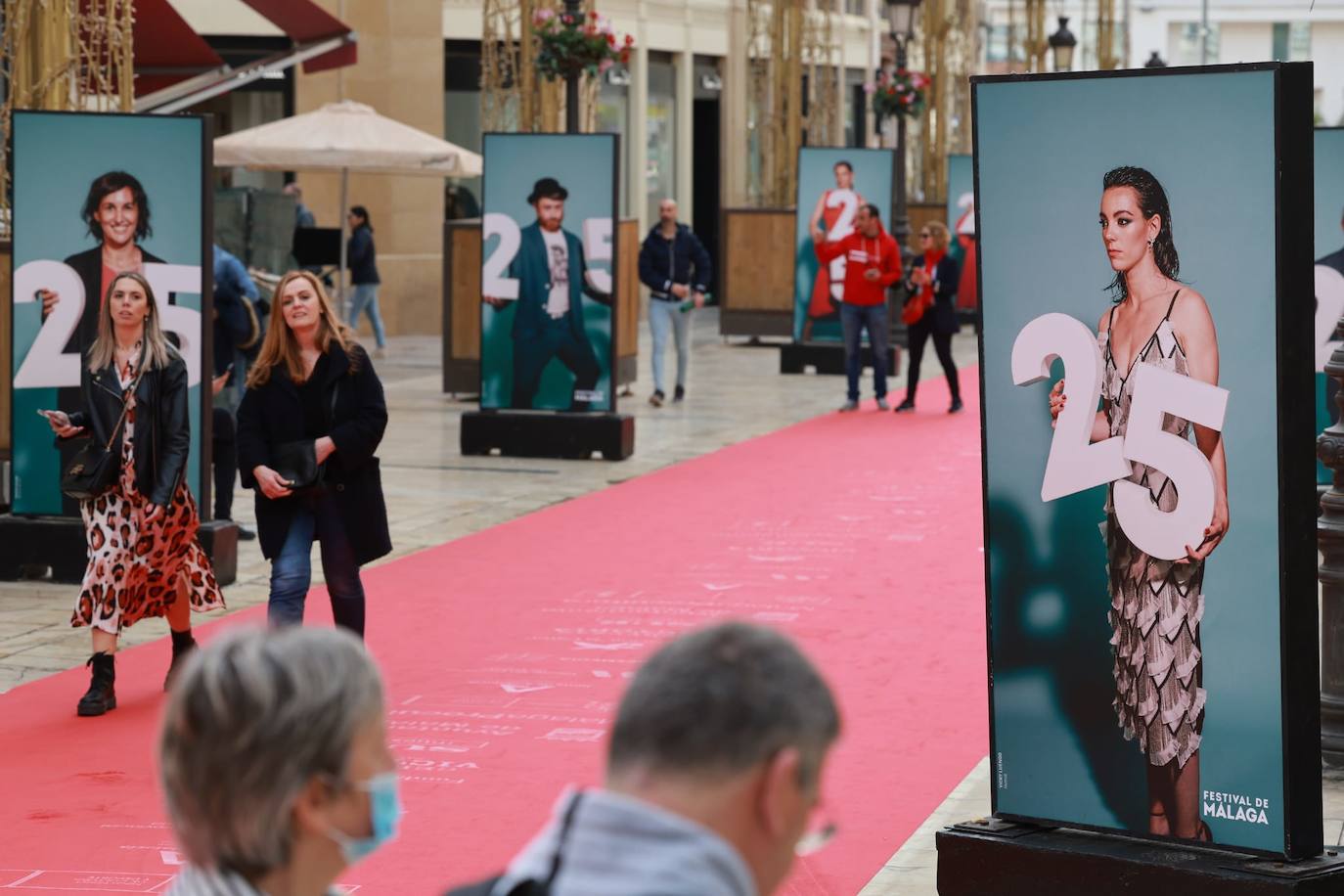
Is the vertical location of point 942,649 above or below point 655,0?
below

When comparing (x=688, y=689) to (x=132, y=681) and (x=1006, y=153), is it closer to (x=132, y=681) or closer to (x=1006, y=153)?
(x=1006, y=153)

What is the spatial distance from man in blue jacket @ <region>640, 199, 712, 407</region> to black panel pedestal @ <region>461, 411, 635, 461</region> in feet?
10.2

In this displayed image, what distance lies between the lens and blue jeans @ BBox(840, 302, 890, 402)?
20.0m

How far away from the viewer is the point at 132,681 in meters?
9.09

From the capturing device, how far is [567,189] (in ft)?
54.5

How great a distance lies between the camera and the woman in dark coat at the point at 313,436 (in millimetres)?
8195

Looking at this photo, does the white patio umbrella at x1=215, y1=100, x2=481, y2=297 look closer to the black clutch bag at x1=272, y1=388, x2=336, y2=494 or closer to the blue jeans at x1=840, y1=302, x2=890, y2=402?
the blue jeans at x1=840, y1=302, x2=890, y2=402

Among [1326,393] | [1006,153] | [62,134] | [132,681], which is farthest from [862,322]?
[1006,153]

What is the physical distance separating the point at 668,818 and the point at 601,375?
586 inches

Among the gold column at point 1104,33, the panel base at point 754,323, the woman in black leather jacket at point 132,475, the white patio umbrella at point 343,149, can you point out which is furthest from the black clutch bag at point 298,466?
the gold column at point 1104,33

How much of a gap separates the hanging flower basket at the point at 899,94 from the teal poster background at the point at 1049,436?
2565 cm

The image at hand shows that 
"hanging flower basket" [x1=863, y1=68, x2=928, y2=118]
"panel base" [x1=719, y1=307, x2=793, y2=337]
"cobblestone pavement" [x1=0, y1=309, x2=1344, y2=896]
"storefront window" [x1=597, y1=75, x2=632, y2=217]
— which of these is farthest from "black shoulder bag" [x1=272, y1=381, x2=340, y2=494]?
"storefront window" [x1=597, y1=75, x2=632, y2=217]

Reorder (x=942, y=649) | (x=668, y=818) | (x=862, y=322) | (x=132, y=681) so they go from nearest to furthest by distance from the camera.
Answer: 1. (x=668, y=818)
2. (x=132, y=681)
3. (x=942, y=649)
4. (x=862, y=322)

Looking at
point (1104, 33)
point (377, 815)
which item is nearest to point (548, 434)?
point (377, 815)
